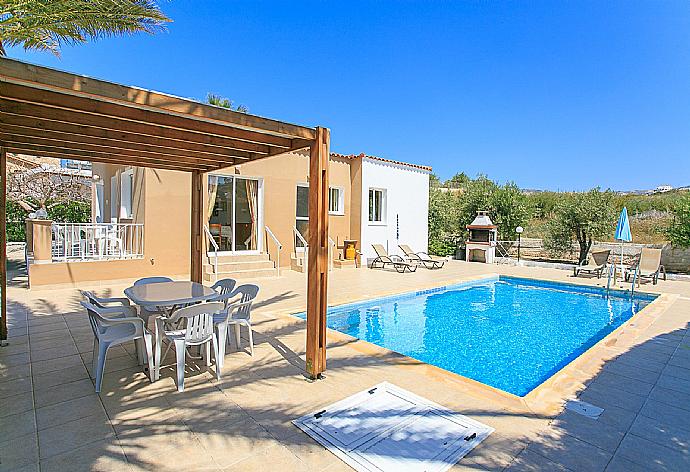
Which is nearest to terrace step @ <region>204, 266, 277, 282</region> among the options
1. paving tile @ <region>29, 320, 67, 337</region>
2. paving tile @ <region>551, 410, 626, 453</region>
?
paving tile @ <region>29, 320, 67, 337</region>

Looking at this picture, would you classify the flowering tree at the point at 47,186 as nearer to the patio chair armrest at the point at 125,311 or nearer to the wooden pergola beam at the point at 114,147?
the wooden pergola beam at the point at 114,147

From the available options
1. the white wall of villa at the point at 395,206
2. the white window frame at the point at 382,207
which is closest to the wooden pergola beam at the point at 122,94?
the white wall of villa at the point at 395,206

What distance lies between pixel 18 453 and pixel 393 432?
3257 millimetres

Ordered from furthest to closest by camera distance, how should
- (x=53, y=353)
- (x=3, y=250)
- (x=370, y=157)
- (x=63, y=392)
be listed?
(x=370, y=157)
(x=3, y=250)
(x=53, y=353)
(x=63, y=392)

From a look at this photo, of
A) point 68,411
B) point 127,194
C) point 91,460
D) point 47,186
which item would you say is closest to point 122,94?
point 91,460

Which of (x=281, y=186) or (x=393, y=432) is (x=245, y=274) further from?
(x=393, y=432)

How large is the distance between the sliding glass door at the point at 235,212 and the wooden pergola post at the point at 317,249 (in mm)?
9671

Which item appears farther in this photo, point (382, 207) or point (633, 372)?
point (382, 207)

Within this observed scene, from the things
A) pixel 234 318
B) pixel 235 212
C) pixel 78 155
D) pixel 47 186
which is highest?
pixel 47 186

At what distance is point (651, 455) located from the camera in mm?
3232

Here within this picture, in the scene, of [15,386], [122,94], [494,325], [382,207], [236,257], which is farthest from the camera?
[382,207]

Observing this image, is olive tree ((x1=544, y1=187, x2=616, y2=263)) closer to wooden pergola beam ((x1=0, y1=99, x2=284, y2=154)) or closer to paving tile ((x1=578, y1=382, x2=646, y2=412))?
paving tile ((x1=578, y1=382, x2=646, y2=412))

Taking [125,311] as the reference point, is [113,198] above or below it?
above

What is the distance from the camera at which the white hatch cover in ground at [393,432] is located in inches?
122
